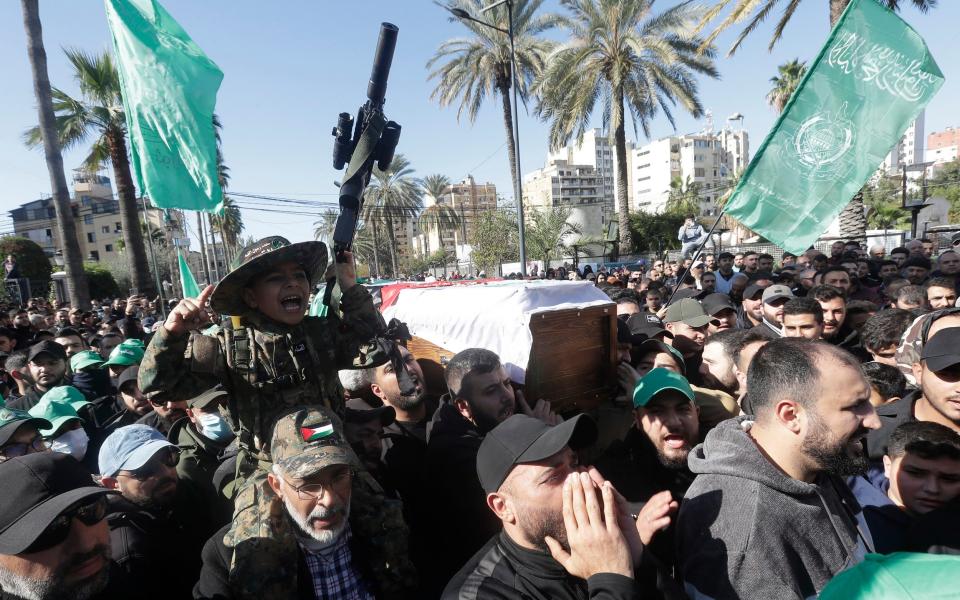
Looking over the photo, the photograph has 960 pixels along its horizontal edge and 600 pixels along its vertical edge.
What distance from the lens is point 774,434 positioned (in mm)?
1772

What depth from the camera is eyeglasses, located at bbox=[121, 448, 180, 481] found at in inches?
92.7

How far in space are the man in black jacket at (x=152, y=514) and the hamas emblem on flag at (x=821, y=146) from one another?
4844 millimetres

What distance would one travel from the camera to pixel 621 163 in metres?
16.9

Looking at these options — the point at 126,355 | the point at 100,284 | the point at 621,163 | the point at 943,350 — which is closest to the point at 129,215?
the point at 126,355

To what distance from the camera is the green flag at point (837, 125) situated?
3.68 meters

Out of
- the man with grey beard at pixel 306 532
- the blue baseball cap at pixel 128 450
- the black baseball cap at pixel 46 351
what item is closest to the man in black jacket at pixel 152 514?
the blue baseball cap at pixel 128 450

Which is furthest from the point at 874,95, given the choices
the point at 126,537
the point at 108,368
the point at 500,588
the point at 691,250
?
the point at 691,250

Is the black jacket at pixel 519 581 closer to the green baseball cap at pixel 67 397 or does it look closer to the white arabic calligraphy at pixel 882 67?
the green baseball cap at pixel 67 397

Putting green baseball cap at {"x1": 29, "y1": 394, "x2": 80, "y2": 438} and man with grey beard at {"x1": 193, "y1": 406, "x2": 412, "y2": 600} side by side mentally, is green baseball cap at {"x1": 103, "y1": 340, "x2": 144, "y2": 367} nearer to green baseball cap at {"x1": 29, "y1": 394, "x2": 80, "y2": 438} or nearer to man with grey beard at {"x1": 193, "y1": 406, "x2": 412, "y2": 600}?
green baseball cap at {"x1": 29, "y1": 394, "x2": 80, "y2": 438}

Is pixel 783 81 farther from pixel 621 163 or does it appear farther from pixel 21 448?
pixel 21 448

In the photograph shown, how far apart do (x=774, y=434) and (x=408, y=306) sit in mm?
3388

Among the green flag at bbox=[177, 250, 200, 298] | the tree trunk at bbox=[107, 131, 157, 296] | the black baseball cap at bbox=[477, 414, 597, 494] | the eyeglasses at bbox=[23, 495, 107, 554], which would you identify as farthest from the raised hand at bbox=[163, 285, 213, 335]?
the tree trunk at bbox=[107, 131, 157, 296]

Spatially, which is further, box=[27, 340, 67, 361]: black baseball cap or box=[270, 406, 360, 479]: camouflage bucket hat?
box=[27, 340, 67, 361]: black baseball cap

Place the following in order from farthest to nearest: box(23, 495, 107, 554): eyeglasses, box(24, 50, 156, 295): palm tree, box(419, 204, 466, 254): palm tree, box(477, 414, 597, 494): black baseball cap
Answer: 1. box(419, 204, 466, 254): palm tree
2. box(24, 50, 156, 295): palm tree
3. box(477, 414, 597, 494): black baseball cap
4. box(23, 495, 107, 554): eyeglasses
